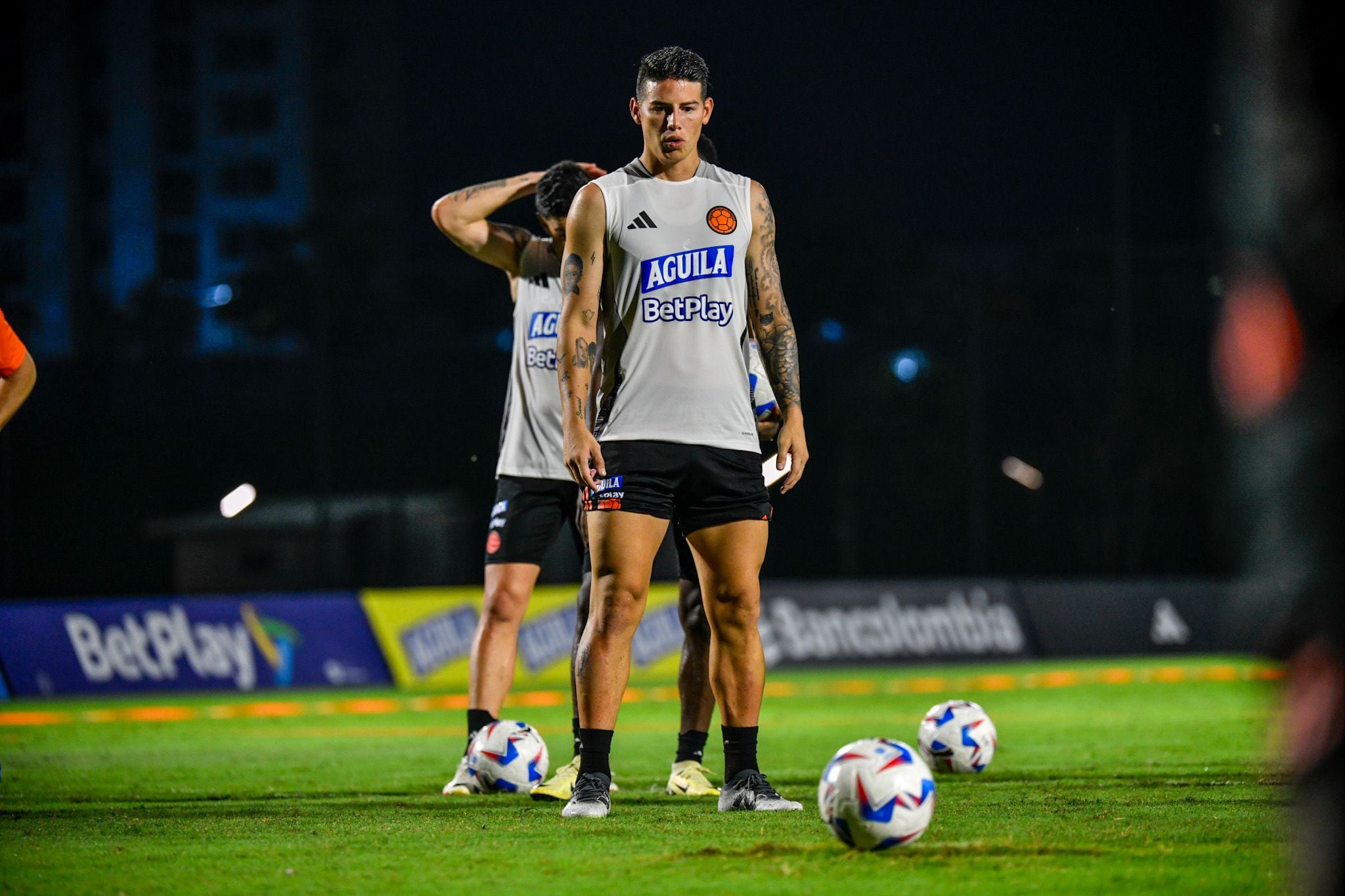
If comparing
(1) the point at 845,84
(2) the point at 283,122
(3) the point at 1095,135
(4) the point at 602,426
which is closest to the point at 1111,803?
(4) the point at 602,426

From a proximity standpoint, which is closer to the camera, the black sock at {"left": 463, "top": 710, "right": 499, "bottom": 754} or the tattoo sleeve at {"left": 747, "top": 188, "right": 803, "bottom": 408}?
the tattoo sleeve at {"left": 747, "top": 188, "right": 803, "bottom": 408}

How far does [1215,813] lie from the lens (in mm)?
5449

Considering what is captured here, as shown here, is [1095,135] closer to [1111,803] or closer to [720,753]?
[720,753]

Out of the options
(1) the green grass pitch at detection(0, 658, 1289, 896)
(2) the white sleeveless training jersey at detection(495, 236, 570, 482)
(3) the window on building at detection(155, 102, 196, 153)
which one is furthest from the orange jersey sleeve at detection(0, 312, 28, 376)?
(3) the window on building at detection(155, 102, 196, 153)

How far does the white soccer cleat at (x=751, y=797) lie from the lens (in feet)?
18.6

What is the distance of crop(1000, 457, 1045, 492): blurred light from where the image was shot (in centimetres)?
2506

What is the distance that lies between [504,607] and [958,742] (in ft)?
6.64

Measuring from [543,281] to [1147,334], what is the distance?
63.4ft

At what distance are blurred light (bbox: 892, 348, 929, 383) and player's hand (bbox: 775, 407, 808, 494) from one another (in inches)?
795

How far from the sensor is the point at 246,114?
31.5m

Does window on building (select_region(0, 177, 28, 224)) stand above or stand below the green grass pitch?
above

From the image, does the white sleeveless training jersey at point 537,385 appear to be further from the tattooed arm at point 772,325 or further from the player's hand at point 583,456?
the player's hand at point 583,456

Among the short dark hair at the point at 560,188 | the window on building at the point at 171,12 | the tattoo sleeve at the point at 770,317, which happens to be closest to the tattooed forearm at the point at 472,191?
the short dark hair at the point at 560,188

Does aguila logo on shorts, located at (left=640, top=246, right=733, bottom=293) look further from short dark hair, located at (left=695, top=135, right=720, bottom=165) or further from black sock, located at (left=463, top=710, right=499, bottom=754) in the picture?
black sock, located at (left=463, top=710, right=499, bottom=754)
